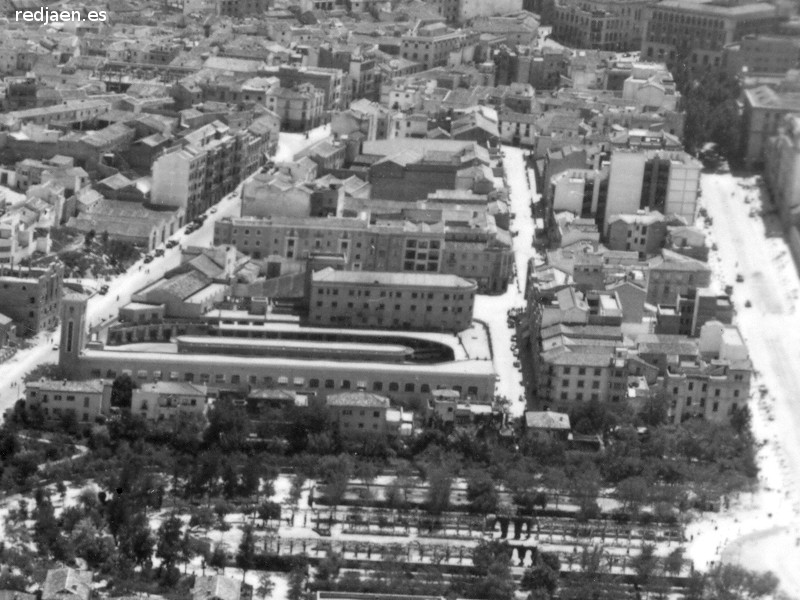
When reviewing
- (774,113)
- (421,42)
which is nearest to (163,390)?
(774,113)

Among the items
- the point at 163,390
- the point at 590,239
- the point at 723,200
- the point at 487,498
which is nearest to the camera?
the point at 487,498

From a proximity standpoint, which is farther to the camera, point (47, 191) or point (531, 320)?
point (47, 191)

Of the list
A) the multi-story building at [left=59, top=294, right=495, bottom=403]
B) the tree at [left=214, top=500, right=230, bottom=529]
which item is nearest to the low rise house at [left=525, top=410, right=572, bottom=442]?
the multi-story building at [left=59, top=294, right=495, bottom=403]

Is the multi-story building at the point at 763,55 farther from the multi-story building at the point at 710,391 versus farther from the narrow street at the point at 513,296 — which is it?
the multi-story building at the point at 710,391

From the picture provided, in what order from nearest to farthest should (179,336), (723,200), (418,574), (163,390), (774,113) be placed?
(418,574), (163,390), (179,336), (723,200), (774,113)

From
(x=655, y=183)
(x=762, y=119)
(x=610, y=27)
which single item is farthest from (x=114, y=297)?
(x=610, y=27)

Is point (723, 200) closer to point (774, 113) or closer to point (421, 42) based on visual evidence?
point (774, 113)
